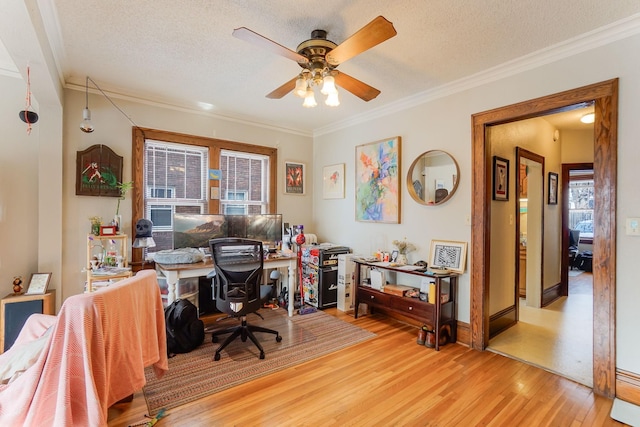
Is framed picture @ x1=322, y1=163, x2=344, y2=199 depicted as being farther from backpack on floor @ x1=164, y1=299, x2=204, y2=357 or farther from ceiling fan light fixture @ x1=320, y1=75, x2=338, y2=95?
backpack on floor @ x1=164, y1=299, x2=204, y2=357

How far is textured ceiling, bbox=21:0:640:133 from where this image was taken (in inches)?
74.6

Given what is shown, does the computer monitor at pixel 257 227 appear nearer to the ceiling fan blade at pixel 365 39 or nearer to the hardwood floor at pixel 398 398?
the hardwood floor at pixel 398 398

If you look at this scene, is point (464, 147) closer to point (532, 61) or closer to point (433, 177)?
point (433, 177)

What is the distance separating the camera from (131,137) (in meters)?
3.39

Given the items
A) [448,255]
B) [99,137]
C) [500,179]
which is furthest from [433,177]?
[99,137]

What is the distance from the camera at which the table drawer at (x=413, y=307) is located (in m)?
2.92

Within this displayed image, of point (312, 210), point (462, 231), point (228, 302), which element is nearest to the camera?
point (228, 302)

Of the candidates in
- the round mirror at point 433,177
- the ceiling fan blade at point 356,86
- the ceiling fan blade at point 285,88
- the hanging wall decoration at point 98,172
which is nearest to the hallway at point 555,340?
the round mirror at point 433,177

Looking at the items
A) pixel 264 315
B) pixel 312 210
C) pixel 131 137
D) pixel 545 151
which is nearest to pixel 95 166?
pixel 131 137

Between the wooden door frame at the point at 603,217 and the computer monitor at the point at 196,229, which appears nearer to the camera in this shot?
the wooden door frame at the point at 603,217

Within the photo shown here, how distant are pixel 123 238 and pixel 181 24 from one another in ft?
6.88

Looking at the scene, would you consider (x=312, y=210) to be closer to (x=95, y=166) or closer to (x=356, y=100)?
(x=356, y=100)

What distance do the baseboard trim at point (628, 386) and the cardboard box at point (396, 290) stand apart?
5.44ft

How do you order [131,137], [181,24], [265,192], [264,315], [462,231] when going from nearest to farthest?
[181,24] < [462,231] < [131,137] < [264,315] < [265,192]
